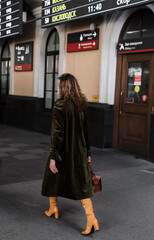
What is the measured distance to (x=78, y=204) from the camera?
428 cm

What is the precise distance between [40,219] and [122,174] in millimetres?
2495

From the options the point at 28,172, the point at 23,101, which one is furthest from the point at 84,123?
the point at 23,101

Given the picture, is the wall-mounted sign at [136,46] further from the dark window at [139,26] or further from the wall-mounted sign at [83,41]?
the wall-mounted sign at [83,41]

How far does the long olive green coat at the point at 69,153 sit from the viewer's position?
3300 mm

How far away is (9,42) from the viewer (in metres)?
13.2

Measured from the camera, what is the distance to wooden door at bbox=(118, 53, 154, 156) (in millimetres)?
7371

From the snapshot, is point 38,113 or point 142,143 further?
point 38,113

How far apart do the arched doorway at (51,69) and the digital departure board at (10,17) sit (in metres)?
1.35

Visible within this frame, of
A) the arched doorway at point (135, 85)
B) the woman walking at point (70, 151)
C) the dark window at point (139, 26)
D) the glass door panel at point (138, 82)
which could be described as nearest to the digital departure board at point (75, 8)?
the arched doorway at point (135, 85)

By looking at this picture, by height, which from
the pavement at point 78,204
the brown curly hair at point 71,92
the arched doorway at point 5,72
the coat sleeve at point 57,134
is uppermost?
the arched doorway at point 5,72

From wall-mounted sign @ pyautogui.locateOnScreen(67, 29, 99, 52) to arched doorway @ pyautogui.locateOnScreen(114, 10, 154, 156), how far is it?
80cm

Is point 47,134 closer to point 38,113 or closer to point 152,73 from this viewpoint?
point 38,113

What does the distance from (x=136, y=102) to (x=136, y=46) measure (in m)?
1.29

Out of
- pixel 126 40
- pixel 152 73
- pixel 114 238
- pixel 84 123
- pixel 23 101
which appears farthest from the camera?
pixel 23 101
